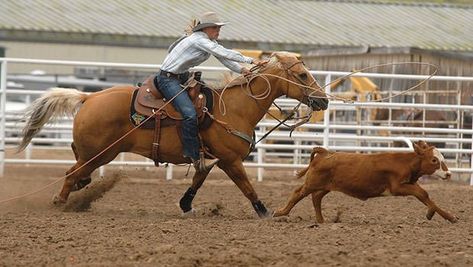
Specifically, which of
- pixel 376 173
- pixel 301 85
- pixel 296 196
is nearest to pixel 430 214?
pixel 376 173

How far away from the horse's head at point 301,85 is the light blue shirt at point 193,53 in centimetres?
38

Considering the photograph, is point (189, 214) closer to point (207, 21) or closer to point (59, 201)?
point (59, 201)

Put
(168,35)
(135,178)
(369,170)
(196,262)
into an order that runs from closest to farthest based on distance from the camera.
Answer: (196,262)
(369,170)
(135,178)
(168,35)

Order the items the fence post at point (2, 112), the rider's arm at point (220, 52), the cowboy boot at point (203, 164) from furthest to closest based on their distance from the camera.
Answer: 1. the fence post at point (2, 112)
2. the cowboy boot at point (203, 164)
3. the rider's arm at point (220, 52)

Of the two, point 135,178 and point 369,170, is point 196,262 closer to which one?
point 369,170

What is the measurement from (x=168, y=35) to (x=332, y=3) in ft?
24.8

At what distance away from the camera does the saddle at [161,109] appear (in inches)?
366

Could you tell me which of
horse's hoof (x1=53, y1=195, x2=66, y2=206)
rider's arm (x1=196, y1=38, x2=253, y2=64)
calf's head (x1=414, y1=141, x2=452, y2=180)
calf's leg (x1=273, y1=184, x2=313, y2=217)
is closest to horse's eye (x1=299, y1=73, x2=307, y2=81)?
rider's arm (x1=196, y1=38, x2=253, y2=64)

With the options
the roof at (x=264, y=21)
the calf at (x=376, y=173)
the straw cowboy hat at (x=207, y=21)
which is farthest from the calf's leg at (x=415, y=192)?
the roof at (x=264, y=21)

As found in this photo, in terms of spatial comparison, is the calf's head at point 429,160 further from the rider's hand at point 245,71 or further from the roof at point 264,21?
the roof at point 264,21

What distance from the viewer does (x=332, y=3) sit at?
3619 cm

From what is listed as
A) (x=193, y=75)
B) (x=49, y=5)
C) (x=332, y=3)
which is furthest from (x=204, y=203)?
(x=332, y=3)

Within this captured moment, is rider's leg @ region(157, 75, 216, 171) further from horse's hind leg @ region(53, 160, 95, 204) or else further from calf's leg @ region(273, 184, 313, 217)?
horse's hind leg @ region(53, 160, 95, 204)

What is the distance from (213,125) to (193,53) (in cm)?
64
